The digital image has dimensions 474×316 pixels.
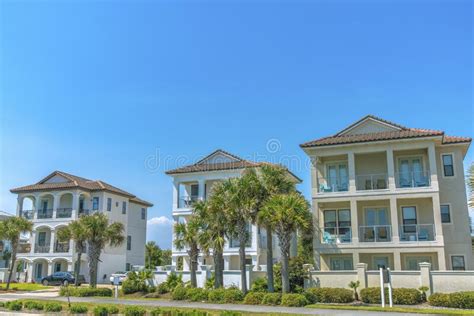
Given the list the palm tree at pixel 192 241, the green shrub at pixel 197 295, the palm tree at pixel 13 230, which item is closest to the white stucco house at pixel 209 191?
the palm tree at pixel 192 241

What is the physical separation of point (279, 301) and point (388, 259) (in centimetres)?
1057

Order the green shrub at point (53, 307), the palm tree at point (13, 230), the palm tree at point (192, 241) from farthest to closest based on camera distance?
the palm tree at point (13, 230)
the palm tree at point (192, 241)
the green shrub at point (53, 307)

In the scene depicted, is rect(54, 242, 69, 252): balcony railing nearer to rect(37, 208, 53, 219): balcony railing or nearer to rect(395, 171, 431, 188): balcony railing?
rect(37, 208, 53, 219): balcony railing

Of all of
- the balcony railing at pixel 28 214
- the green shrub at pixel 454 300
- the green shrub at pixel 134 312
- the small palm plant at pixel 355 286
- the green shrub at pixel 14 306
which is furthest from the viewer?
the balcony railing at pixel 28 214

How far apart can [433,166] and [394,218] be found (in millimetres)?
4374

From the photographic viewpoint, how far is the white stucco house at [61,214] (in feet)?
163

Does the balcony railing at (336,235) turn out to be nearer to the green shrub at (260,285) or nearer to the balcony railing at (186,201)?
the green shrub at (260,285)

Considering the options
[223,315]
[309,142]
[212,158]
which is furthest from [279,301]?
[212,158]

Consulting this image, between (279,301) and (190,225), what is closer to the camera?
(279,301)

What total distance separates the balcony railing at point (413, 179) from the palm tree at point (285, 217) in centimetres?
913

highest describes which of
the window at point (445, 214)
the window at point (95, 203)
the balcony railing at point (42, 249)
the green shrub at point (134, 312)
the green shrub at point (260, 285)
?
the window at point (95, 203)

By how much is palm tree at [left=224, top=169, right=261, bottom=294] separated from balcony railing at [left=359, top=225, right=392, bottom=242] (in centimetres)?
869

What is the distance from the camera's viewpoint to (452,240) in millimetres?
31328

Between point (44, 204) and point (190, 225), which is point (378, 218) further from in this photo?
point (44, 204)
